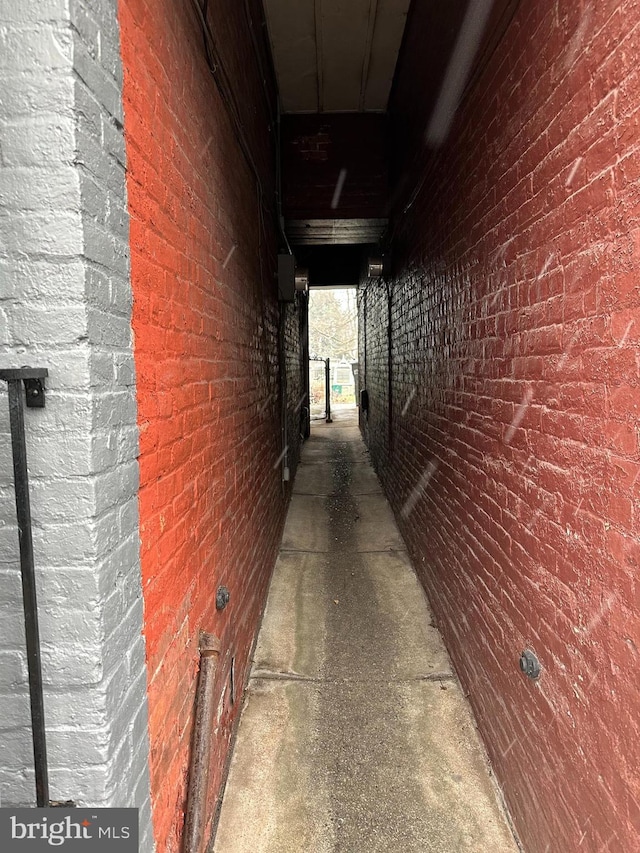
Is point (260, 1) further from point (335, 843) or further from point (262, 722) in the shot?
point (335, 843)

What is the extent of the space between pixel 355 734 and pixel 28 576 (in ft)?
7.63

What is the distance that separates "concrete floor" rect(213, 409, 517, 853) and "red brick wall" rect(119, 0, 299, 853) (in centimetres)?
26

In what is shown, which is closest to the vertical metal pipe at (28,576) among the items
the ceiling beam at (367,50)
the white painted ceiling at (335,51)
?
the white painted ceiling at (335,51)

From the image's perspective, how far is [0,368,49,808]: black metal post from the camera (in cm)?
99

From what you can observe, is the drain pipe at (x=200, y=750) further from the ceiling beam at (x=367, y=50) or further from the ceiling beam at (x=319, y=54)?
the ceiling beam at (x=367, y=50)

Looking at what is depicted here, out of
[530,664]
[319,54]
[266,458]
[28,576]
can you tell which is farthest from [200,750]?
[319,54]

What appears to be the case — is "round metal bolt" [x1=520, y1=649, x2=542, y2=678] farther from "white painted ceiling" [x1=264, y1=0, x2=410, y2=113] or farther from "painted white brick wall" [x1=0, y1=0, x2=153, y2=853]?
"white painted ceiling" [x1=264, y1=0, x2=410, y2=113]

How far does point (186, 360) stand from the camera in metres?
1.81

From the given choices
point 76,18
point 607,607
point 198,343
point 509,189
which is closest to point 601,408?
point 607,607

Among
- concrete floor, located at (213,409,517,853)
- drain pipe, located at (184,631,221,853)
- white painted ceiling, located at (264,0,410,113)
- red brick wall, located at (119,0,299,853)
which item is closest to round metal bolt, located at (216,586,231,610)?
red brick wall, located at (119,0,299,853)

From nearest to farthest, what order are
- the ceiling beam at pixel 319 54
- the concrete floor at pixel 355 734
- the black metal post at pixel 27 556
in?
the black metal post at pixel 27 556 < the concrete floor at pixel 355 734 < the ceiling beam at pixel 319 54

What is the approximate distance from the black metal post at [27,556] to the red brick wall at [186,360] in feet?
1.18

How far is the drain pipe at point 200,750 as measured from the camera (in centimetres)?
170

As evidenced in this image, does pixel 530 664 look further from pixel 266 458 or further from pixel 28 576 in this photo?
pixel 266 458
